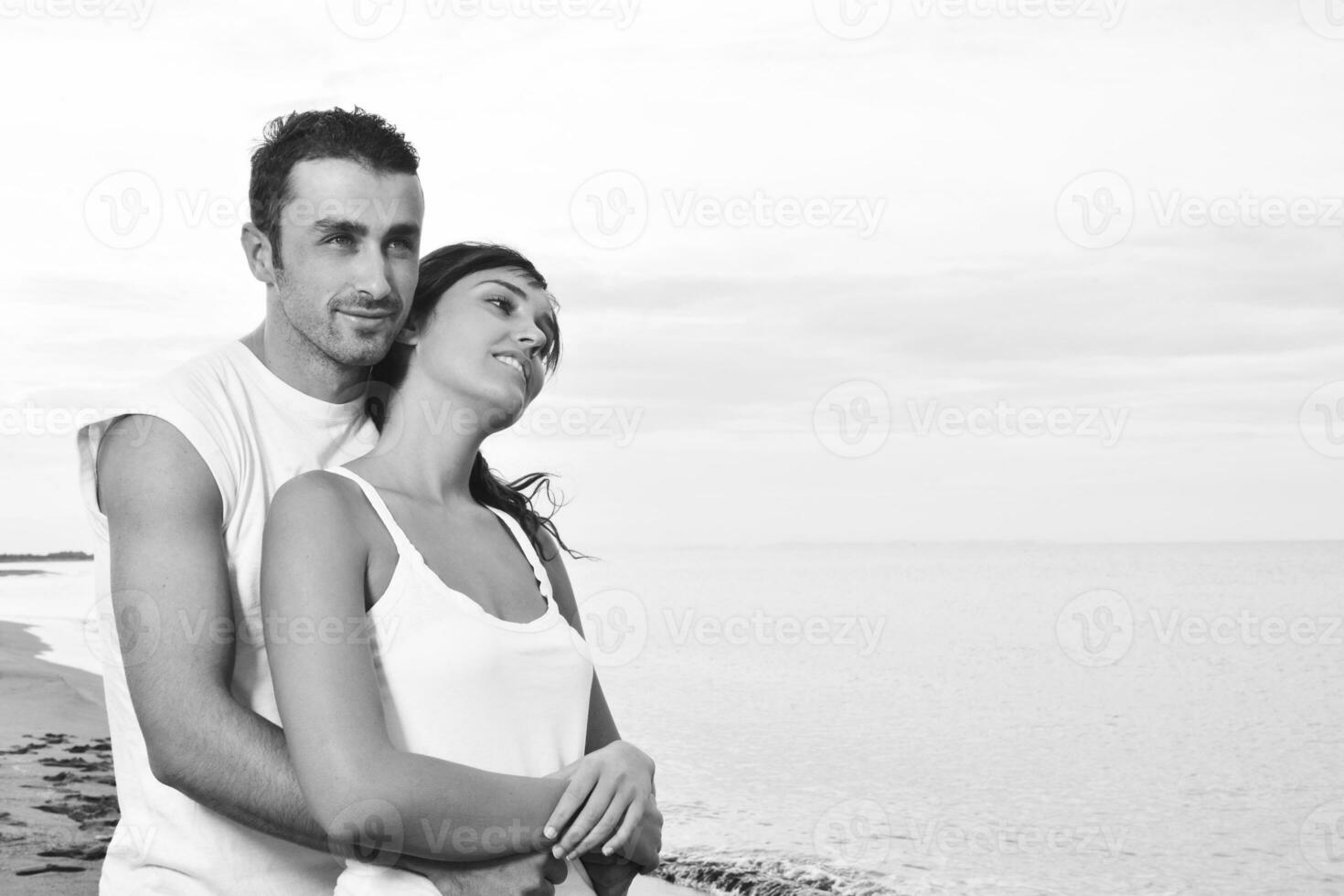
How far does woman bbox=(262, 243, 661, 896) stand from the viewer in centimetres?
190

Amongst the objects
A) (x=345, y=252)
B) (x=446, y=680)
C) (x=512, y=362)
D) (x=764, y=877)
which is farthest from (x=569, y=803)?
(x=764, y=877)

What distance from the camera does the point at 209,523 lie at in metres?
2.16

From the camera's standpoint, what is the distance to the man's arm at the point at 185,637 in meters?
2.06

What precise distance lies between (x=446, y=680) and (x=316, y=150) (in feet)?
3.32

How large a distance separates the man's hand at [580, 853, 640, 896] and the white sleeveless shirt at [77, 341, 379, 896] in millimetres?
479

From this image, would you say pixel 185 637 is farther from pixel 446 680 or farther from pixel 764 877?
pixel 764 877

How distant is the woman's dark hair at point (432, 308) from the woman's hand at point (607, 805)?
1.74ft
